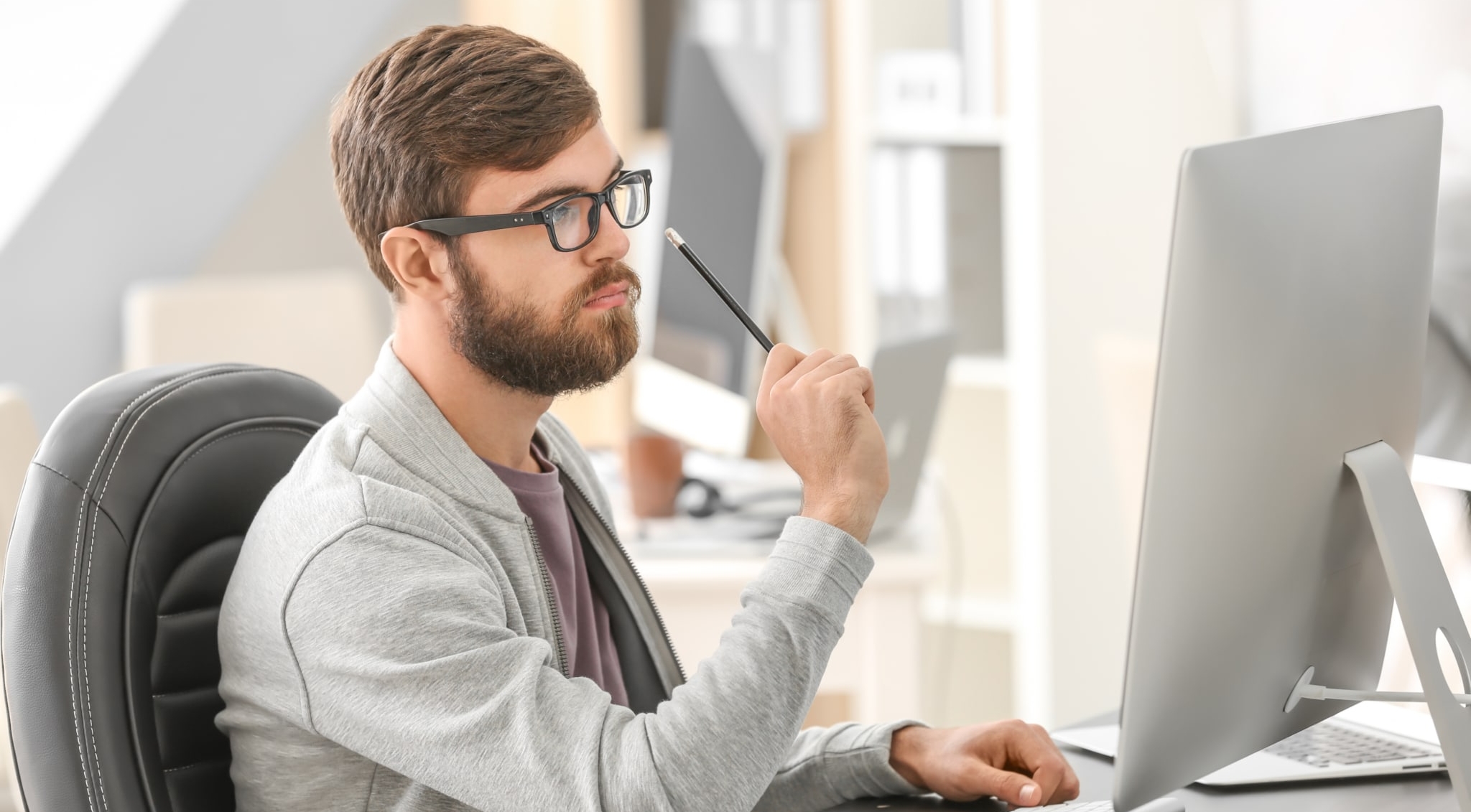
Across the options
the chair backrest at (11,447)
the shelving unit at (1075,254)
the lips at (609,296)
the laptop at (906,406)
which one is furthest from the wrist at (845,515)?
the chair backrest at (11,447)

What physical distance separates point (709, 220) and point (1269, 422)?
133 cm

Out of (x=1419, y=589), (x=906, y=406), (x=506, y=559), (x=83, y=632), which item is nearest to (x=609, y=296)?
(x=506, y=559)

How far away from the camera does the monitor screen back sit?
2004mm

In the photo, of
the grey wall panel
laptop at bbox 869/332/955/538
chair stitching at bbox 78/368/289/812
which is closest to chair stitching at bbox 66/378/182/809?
chair stitching at bbox 78/368/289/812

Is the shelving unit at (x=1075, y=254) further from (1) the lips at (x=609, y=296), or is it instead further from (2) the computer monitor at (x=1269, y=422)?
(1) the lips at (x=609, y=296)

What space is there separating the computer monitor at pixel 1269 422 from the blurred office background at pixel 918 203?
0.45m

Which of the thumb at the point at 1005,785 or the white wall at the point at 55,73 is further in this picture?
the white wall at the point at 55,73

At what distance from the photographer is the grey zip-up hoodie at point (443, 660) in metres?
0.86

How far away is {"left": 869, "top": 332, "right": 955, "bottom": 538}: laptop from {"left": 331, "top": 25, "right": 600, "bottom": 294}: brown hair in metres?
0.82

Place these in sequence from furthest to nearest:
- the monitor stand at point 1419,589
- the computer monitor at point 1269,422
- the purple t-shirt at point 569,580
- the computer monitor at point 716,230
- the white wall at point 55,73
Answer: the white wall at point 55,73 → the computer monitor at point 716,230 → the purple t-shirt at point 569,580 → the monitor stand at point 1419,589 → the computer monitor at point 1269,422

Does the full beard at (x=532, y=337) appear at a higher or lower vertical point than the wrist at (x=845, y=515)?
higher

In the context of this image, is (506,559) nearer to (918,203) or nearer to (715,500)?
(715,500)

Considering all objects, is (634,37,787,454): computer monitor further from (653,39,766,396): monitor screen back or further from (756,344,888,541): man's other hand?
Result: (756,344,888,541): man's other hand

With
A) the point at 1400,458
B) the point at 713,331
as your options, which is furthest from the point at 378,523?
the point at 713,331
